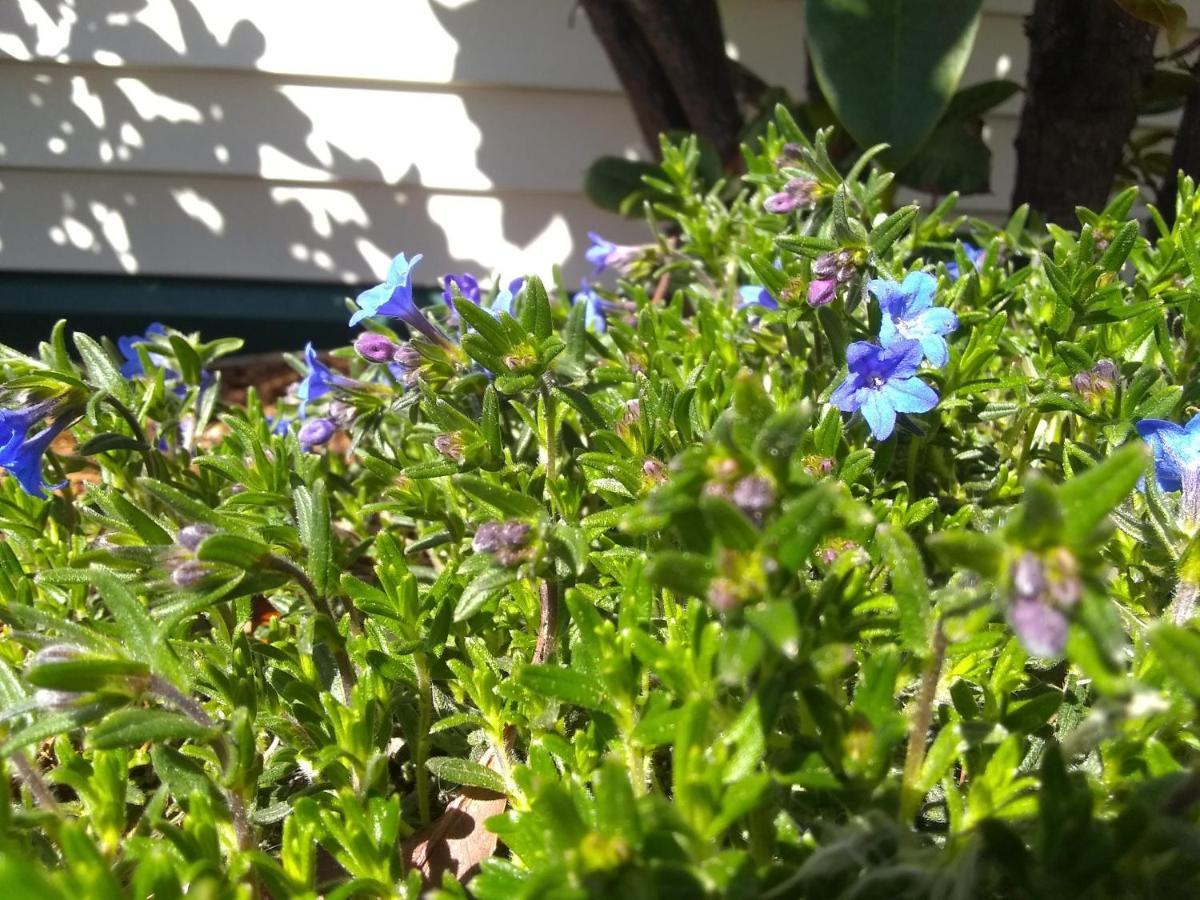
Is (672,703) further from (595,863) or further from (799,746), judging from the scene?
(595,863)

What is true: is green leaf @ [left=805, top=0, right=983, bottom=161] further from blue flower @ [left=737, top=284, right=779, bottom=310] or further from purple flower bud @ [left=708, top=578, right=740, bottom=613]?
purple flower bud @ [left=708, top=578, right=740, bottom=613]

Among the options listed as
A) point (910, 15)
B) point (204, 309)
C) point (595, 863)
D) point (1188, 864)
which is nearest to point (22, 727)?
point (595, 863)

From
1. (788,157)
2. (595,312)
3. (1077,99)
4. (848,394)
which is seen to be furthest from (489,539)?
(1077,99)

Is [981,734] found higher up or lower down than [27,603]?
lower down

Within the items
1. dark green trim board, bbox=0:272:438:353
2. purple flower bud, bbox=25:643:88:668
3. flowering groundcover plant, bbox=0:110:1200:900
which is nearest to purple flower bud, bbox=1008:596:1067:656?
flowering groundcover plant, bbox=0:110:1200:900

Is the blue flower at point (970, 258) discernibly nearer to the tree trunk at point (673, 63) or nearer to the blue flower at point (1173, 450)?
the blue flower at point (1173, 450)

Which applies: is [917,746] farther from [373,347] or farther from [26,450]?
[26,450]
